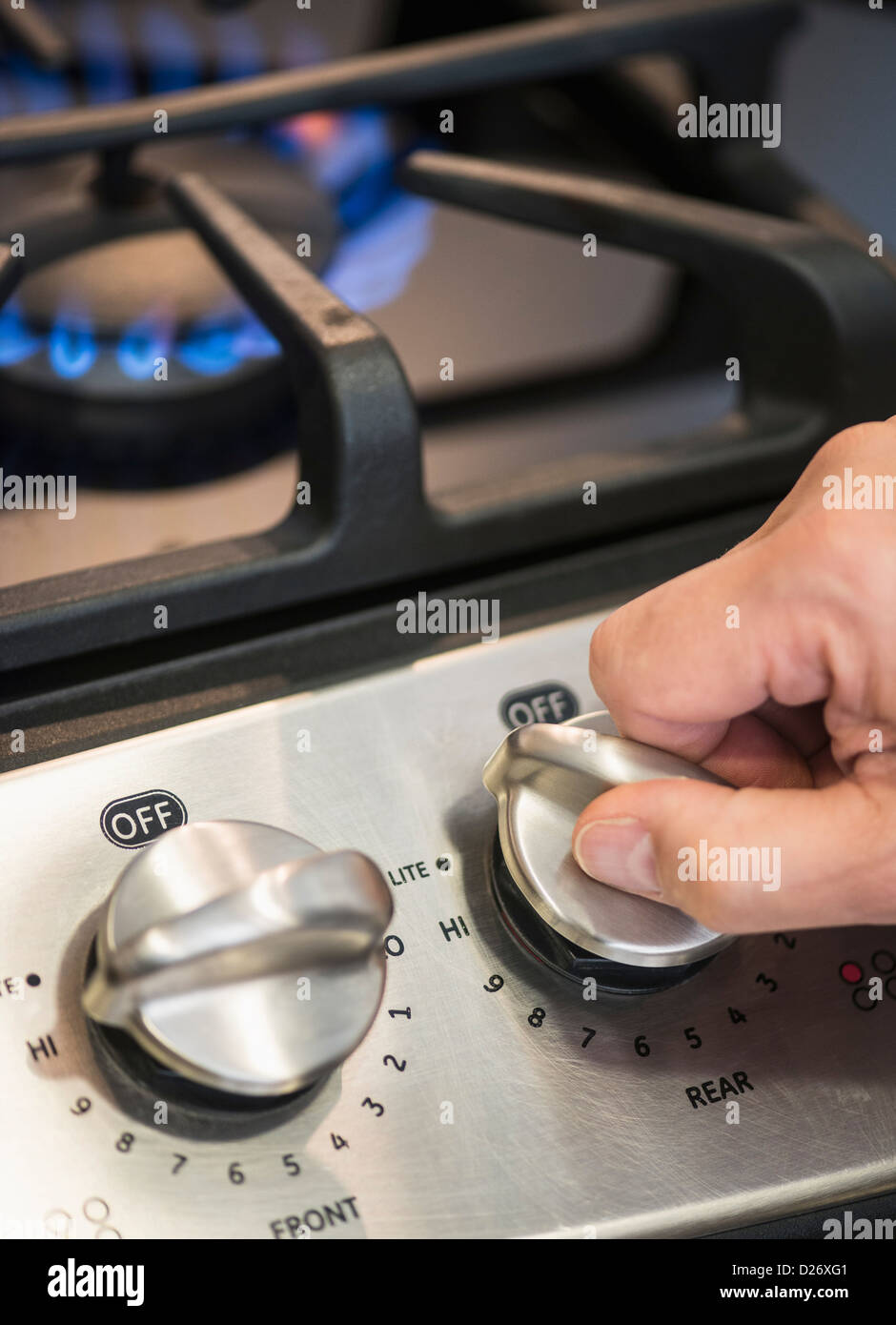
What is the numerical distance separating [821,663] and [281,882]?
17 cm

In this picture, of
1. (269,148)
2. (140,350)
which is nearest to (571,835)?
(140,350)

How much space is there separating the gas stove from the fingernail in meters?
0.01

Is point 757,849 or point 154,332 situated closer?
point 757,849

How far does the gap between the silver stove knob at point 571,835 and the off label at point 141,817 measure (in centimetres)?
10

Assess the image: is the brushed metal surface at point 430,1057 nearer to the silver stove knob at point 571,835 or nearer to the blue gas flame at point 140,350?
the silver stove knob at point 571,835

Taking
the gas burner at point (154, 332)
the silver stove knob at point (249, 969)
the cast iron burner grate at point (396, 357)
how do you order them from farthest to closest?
the gas burner at point (154, 332) < the cast iron burner grate at point (396, 357) < the silver stove knob at point (249, 969)

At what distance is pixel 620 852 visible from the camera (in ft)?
1.20

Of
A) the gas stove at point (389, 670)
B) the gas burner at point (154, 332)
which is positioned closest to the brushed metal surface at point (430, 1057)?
the gas stove at point (389, 670)

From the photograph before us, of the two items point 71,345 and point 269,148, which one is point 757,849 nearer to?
point 71,345

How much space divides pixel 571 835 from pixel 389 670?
101 mm

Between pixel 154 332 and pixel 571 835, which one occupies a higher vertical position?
pixel 154 332

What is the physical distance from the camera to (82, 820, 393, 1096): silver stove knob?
0.32m

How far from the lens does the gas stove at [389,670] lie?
0.34 meters

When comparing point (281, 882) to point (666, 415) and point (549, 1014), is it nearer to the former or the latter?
point (549, 1014)
